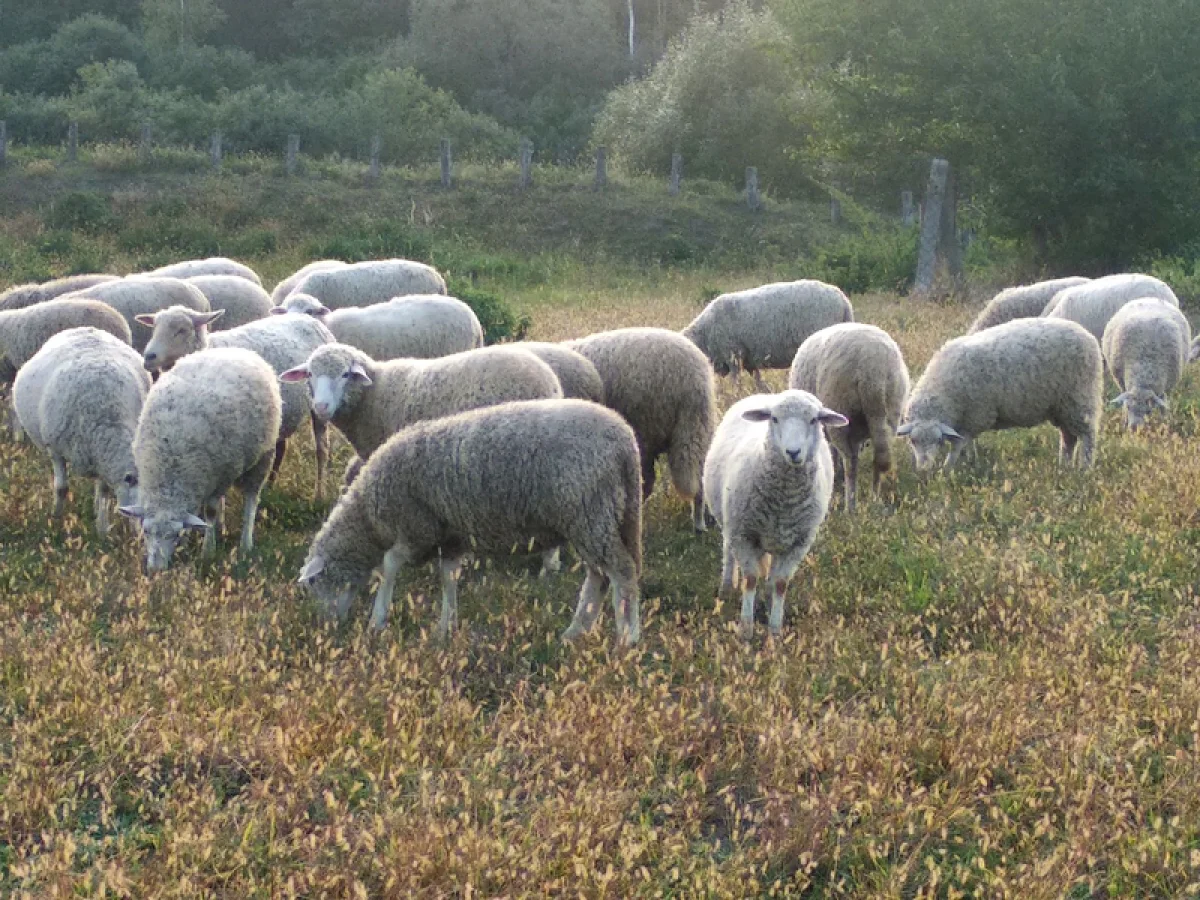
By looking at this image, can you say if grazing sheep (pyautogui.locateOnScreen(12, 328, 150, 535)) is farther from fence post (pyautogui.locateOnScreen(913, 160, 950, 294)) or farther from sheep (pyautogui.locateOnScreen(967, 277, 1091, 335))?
fence post (pyautogui.locateOnScreen(913, 160, 950, 294))

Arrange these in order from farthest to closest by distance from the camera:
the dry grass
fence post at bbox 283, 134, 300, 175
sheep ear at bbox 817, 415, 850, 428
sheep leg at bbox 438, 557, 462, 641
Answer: fence post at bbox 283, 134, 300, 175, sheep ear at bbox 817, 415, 850, 428, sheep leg at bbox 438, 557, 462, 641, the dry grass

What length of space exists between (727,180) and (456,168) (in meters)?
10.9

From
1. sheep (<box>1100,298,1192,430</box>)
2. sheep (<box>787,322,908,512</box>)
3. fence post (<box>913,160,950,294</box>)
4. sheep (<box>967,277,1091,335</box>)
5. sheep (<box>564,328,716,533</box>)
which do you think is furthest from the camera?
fence post (<box>913,160,950,294</box>)

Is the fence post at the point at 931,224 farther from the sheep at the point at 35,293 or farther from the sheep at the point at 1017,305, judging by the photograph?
the sheep at the point at 35,293

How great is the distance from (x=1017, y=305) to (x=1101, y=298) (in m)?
1.00

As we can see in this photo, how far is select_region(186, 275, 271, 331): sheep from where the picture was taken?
38.7 feet

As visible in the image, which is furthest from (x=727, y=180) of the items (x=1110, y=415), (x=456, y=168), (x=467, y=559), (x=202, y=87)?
(x=467, y=559)

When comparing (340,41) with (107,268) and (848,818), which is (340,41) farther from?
(848,818)

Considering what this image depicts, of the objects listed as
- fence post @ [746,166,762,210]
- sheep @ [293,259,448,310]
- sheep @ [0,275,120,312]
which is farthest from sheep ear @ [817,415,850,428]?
fence post @ [746,166,762,210]

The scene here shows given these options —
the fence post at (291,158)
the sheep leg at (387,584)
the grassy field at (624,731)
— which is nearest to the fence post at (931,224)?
the fence post at (291,158)

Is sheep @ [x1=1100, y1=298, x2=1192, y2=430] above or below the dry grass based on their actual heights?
above

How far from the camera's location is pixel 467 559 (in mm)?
6895

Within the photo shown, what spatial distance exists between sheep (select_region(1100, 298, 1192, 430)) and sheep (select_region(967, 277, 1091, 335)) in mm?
1679

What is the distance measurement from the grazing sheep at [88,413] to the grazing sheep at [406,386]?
108cm
